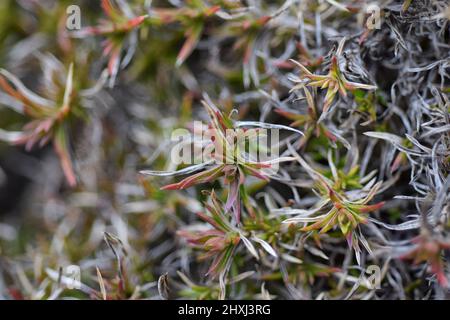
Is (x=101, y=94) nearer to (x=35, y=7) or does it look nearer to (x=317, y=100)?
(x=35, y=7)

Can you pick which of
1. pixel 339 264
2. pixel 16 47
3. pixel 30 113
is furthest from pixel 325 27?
pixel 16 47

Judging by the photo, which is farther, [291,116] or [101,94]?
[101,94]

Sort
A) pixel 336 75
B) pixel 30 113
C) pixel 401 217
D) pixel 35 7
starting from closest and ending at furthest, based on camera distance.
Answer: pixel 336 75 → pixel 401 217 → pixel 30 113 → pixel 35 7

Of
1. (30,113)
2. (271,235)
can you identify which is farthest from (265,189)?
(30,113)

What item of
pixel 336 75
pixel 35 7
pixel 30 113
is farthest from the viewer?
pixel 35 7

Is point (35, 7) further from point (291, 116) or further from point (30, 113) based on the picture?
point (291, 116)

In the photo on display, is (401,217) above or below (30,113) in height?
below

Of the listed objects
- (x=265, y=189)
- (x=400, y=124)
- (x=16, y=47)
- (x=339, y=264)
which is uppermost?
(x=16, y=47)
